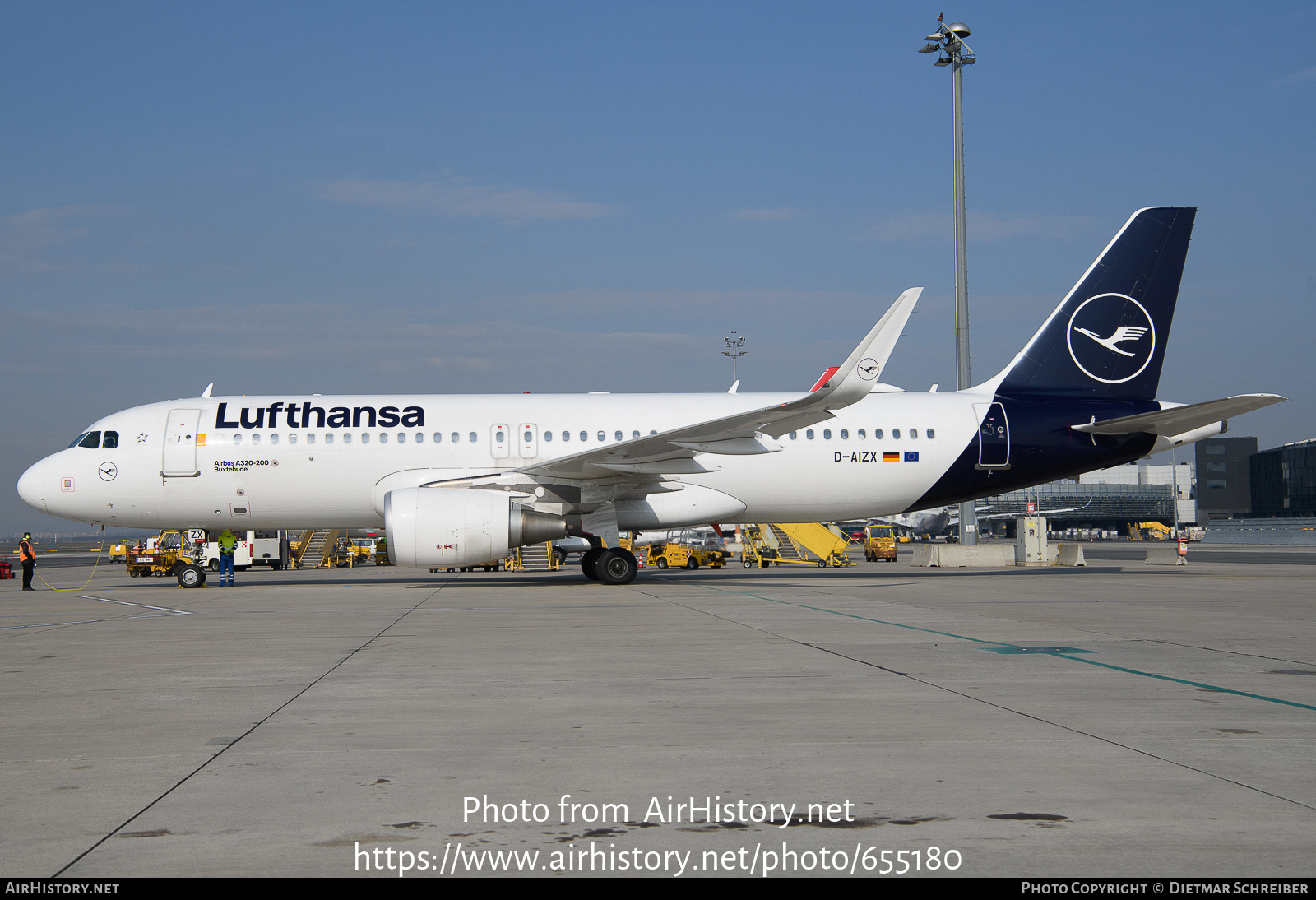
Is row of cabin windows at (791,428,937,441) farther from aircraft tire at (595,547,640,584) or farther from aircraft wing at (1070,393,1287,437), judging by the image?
aircraft tire at (595,547,640,584)

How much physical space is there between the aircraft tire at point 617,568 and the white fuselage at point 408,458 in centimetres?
65

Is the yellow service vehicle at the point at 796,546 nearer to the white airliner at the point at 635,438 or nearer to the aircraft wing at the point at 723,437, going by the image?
the white airliner at the point at 635,438

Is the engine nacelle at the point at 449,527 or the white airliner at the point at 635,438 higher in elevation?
the white airliner at the point at 635,438


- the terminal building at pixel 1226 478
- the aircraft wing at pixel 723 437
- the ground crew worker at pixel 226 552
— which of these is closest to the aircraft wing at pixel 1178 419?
the aircraft wing at pixel 723 437

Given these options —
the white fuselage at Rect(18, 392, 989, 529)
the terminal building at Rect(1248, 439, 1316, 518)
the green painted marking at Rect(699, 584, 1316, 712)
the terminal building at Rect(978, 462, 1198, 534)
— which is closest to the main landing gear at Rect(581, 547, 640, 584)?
the white fuselage at Rect(18, 392, 989, 529)

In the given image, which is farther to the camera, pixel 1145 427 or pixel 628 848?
pixel 1145 427

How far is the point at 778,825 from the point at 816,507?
17186 millimetres

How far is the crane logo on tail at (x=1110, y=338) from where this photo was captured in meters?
21.3

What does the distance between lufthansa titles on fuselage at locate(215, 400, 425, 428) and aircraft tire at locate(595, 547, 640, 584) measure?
4.61 metres

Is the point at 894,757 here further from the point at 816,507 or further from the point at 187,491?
the point at 187,491

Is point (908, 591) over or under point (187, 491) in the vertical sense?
under

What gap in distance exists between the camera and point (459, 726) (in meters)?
5.66

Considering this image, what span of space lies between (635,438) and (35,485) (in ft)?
39.7
